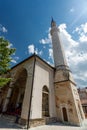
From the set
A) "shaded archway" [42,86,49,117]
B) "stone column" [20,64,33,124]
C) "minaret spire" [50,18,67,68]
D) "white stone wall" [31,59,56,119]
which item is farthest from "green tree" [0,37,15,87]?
"minaret spire" [50,18,67,68]

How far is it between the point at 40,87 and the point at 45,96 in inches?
62.1

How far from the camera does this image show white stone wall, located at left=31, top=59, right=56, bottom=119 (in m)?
8.65

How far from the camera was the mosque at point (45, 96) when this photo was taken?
340 inches

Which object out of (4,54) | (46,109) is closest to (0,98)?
(46,109)

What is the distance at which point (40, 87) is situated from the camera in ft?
33.1

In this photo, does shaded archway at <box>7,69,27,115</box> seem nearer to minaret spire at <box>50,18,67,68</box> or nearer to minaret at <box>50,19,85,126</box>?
minaret at <box>50,19,85,126</box>

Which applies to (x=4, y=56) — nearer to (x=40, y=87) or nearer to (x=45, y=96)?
(x=40, y=87)

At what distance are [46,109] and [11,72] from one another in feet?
23.5

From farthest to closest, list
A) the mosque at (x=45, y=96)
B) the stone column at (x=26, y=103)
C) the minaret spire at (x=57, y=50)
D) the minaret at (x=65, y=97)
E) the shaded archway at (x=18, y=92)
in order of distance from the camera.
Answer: the minaret spire at (x=57, y=50)
the shaded archway at (x=18, y=92)
the minaret at (x=65, y=97)
the mosque at (x=45, y=96)
the stone column at (x=26, y=103)

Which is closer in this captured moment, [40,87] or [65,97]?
[40,87]

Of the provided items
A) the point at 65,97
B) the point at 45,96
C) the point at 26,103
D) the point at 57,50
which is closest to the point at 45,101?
the point at 45,96

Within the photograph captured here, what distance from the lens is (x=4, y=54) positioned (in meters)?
8.30

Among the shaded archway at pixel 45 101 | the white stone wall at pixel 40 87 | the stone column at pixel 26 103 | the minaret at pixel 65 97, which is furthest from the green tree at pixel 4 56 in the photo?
the minaret at pixel 65 97

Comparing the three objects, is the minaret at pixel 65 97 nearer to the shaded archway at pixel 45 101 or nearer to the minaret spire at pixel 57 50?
the minaret spire at pixel 57 50
